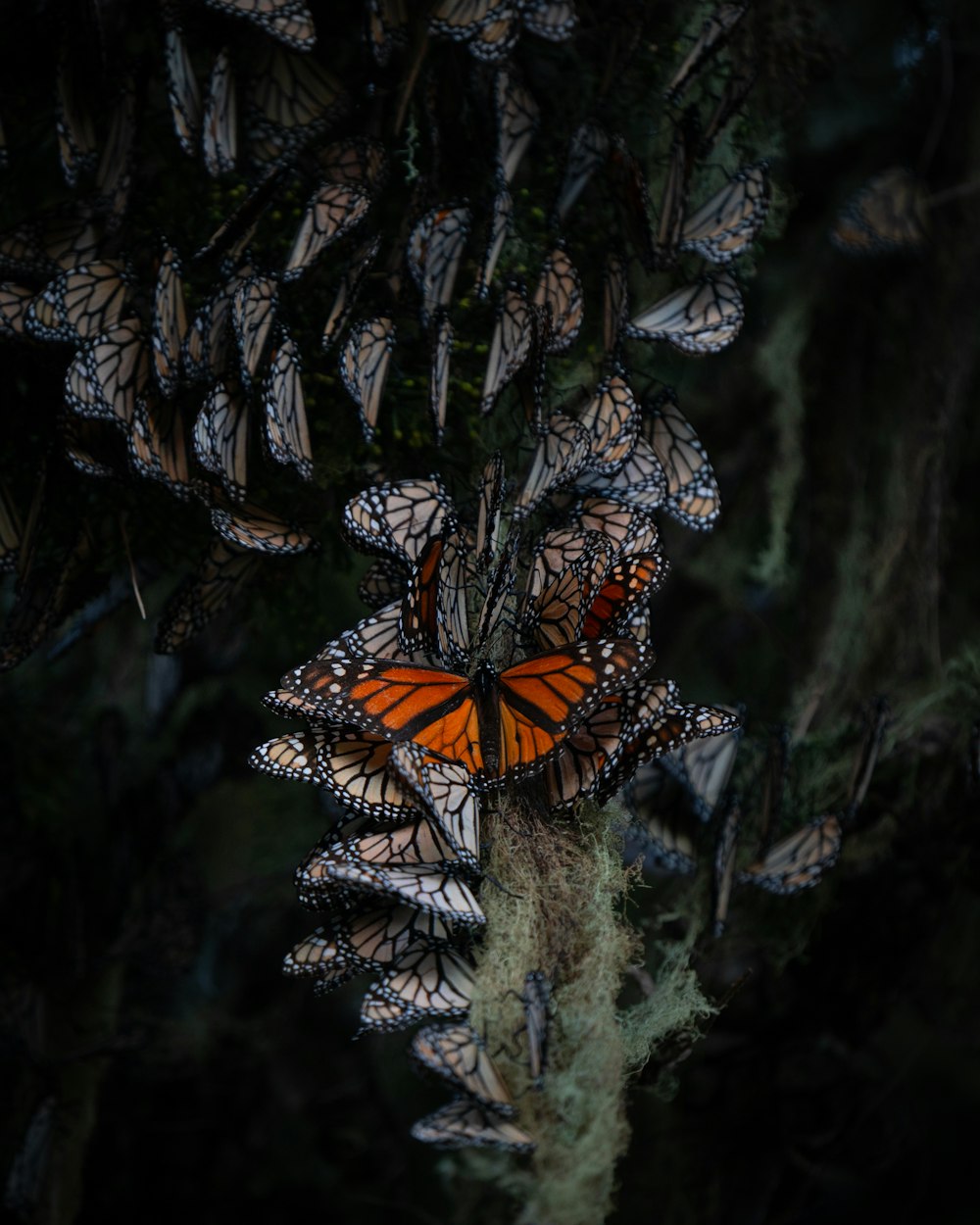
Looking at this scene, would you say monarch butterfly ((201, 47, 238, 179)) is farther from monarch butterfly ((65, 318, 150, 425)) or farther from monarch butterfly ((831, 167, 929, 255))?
monarch butterfly ((831, 167, 929, 255))

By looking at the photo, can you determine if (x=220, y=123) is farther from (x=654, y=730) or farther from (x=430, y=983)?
(x=430, y=983)

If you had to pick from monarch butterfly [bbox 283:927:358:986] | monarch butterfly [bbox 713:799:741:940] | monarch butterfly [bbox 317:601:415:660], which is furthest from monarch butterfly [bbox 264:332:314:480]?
monarch butterfly [bbox 713:799:741:940]

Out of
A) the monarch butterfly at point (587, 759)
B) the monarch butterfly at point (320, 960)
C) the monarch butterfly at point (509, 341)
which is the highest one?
the monarch butterfly at point (509, 341)

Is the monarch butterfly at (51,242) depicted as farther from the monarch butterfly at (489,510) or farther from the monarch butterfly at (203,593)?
the monarch butterfly at (489,510)

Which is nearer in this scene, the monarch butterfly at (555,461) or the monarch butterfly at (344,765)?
the monarch butterfly at (344,765)

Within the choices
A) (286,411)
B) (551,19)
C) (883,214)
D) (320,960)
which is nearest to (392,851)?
(320,960)

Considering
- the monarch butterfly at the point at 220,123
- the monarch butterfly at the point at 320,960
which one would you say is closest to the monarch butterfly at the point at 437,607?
the monarch butterfly at the point at 320,960
